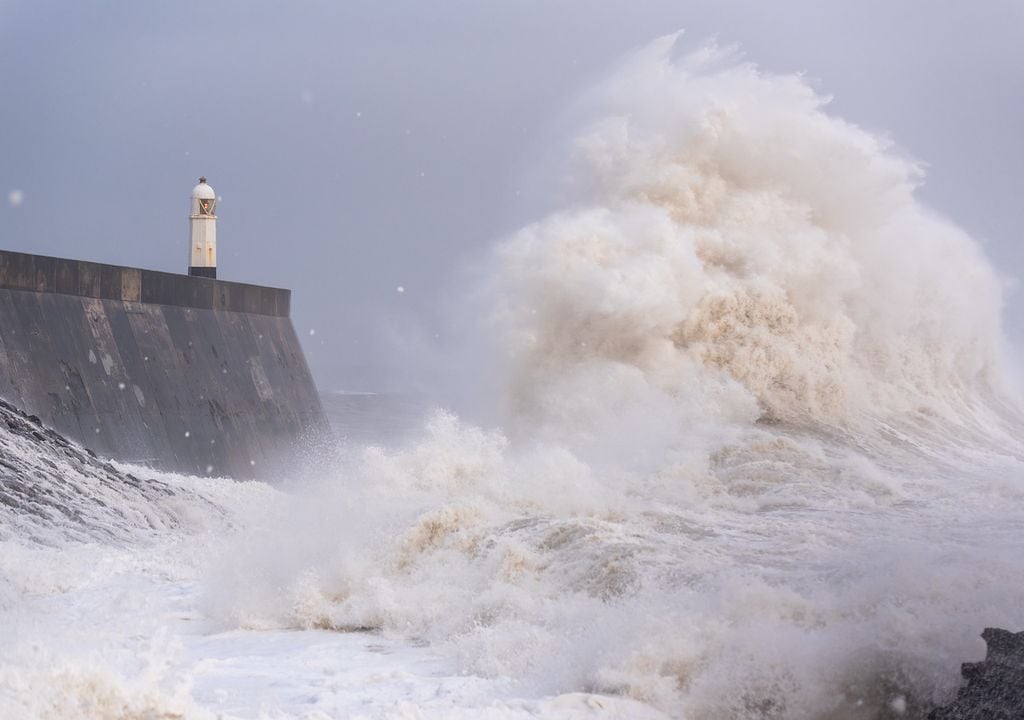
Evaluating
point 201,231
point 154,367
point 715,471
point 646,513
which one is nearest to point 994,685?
point 646,513

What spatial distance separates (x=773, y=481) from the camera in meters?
9.89

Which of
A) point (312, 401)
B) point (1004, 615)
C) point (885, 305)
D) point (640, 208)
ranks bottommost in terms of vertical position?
point (1004, 615)

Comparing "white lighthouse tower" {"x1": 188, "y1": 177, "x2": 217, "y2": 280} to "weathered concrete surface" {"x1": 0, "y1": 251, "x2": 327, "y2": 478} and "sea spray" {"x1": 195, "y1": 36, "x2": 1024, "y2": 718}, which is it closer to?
"weathered concrete surface" {"x1": 0, "y1": 251, "x2": 327, "y2": 478}

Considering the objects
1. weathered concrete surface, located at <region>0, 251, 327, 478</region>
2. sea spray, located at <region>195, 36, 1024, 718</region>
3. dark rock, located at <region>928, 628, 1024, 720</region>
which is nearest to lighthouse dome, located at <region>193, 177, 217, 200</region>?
weathered concrete surface, located at <region>0, 251, 327, 478</region>

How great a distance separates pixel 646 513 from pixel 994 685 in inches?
166

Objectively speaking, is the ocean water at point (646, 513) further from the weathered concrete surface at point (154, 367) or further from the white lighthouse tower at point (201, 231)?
the white lighthouse tower at point (201, 231)

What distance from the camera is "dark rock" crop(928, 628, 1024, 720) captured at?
13.2ft

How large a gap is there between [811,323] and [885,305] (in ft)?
4.99

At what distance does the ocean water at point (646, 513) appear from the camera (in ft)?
15.9

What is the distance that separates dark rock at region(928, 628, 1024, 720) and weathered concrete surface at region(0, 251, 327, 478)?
8267mm

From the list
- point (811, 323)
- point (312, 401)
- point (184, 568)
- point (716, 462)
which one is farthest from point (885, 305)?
point (184, 568)

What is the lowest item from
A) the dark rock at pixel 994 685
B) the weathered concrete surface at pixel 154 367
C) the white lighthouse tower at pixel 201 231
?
the dark rock at pixel 994 685

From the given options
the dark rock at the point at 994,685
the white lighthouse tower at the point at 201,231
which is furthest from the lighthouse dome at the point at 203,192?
the dark rock at the point at 994,685

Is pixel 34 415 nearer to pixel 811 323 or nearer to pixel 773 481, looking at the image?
pixel 773 481
